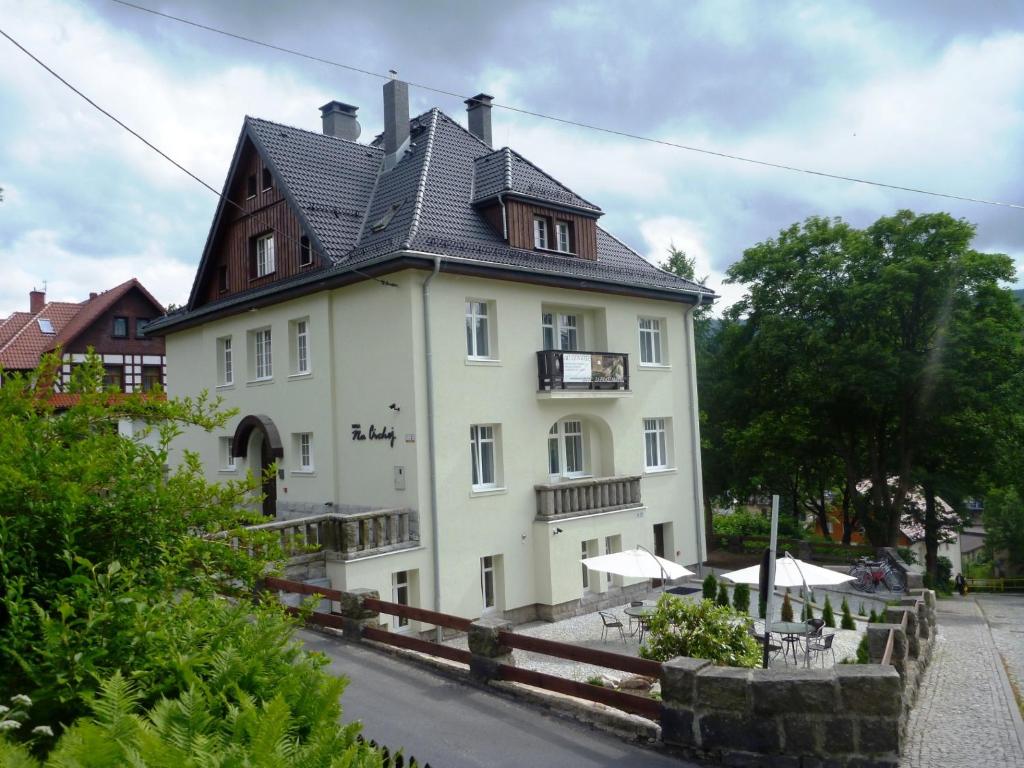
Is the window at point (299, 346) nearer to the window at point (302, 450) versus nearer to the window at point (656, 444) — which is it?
the window at point (302, 450)

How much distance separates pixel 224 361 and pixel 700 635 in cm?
1680

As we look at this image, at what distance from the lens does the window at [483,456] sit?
18.6 meters

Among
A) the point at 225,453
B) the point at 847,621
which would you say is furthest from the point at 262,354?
the point at 847,621

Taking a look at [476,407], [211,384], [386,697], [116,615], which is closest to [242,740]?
[116,615]

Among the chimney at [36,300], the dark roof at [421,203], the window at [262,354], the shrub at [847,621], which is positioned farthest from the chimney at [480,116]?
the chimney at [36,300]

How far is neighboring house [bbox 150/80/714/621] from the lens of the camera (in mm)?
17500

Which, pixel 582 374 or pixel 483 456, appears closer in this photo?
pixel 483 456

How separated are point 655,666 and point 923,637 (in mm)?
8513

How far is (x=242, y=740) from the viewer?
3.54 m

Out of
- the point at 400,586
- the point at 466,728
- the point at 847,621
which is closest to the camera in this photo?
the point at 466,728

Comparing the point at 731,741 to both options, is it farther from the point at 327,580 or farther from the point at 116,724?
the point at 327,580

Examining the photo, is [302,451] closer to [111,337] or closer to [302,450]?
[302,450]

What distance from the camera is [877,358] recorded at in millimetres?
27734

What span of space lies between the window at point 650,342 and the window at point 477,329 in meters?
5.64
